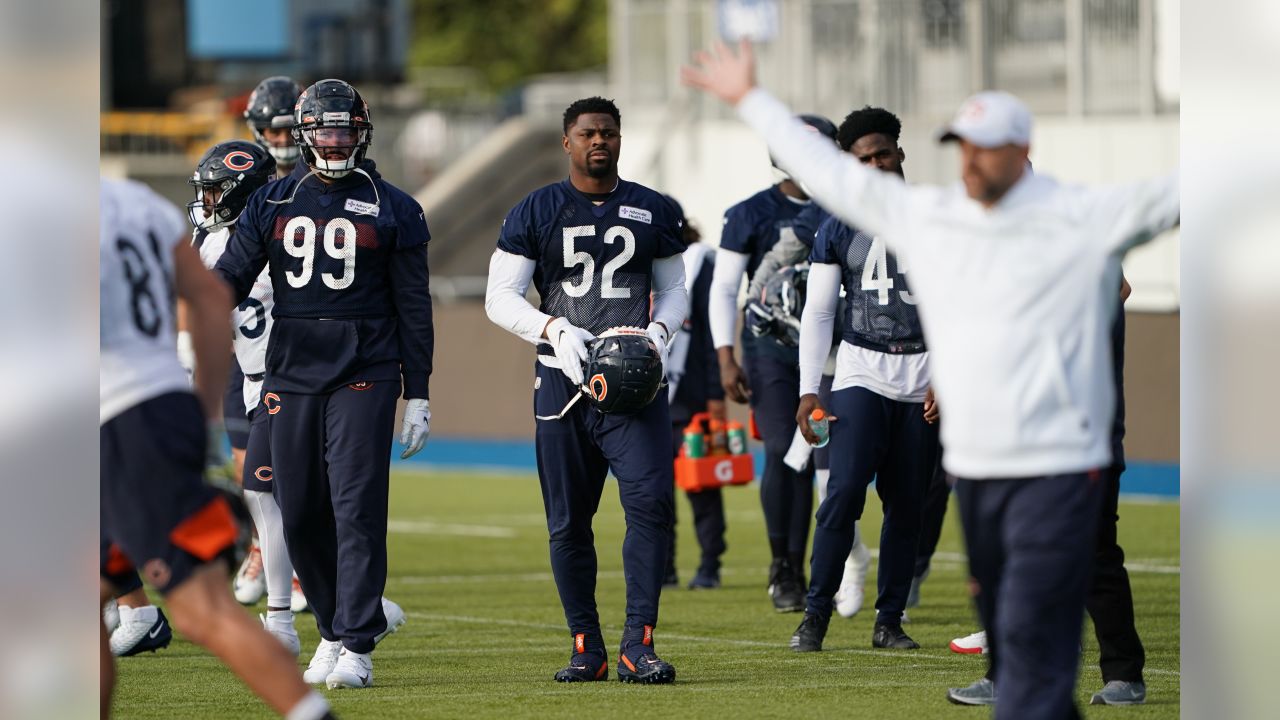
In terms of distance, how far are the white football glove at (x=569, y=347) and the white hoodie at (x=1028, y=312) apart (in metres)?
2.57

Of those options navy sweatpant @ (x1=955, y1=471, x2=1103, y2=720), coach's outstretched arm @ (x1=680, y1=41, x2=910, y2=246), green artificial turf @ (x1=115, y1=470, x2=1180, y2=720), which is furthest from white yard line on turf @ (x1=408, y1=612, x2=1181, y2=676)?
coach's outstretched arm @ (x1=680, y1=41, x2=910, y2=246)

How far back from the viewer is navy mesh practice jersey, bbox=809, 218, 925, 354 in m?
9.25

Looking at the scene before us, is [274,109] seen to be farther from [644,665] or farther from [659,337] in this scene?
[644,665]

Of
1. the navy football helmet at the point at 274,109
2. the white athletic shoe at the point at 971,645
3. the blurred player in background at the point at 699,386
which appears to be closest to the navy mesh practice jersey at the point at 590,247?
the white athletic shoe at the point at 971,645

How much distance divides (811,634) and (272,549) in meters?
2.46

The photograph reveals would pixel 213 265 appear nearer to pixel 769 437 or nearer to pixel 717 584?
pixel 769 437

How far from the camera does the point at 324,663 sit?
869 centimetres

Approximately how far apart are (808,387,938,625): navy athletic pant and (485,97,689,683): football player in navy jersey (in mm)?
945

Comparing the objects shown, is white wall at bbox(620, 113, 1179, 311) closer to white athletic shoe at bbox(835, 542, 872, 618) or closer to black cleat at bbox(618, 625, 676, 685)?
white athletic shoe at bbox(835, 542, 872, 618)

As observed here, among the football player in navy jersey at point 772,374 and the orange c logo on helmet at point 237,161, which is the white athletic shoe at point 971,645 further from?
the orange c logo on helmet at point 237,161

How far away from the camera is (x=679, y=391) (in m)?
13.1
